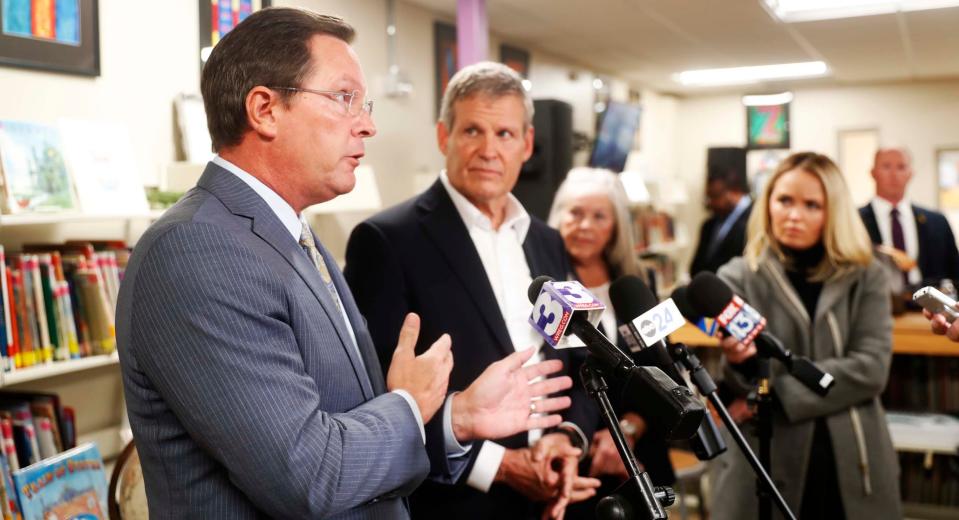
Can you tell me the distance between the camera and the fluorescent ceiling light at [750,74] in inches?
312

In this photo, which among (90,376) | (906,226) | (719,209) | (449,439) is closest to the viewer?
(449,439)

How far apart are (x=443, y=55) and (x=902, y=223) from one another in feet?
9.45

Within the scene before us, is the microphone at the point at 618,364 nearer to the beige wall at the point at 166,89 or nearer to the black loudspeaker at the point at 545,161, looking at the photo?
Result: the beige wall at the point at 166,89

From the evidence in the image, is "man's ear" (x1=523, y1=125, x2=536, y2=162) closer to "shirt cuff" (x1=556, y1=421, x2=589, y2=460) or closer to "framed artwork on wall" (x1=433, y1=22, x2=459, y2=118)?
"shirt cuff" (x1=556, y1=421, x2=589, y2=460)

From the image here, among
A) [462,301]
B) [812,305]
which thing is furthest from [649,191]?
[462,301]

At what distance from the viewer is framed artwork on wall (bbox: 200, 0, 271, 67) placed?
3490mm

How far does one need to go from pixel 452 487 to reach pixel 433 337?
0.32 meters

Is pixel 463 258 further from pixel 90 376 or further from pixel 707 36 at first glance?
pixel 707 36

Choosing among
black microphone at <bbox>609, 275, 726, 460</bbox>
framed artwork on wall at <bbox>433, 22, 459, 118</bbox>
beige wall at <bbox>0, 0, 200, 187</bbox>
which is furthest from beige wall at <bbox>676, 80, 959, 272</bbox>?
black microphone at <bbox>609, 275, 726, 460</bbox>

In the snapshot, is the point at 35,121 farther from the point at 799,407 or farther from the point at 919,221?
the point at 919,221

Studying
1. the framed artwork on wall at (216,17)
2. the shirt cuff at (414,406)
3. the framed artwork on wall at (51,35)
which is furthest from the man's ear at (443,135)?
the framed artwork on wall at (216,17)

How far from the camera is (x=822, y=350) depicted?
2.41m

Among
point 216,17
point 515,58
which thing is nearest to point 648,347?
point 216,17

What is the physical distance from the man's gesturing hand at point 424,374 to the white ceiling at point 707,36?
4.01 m
